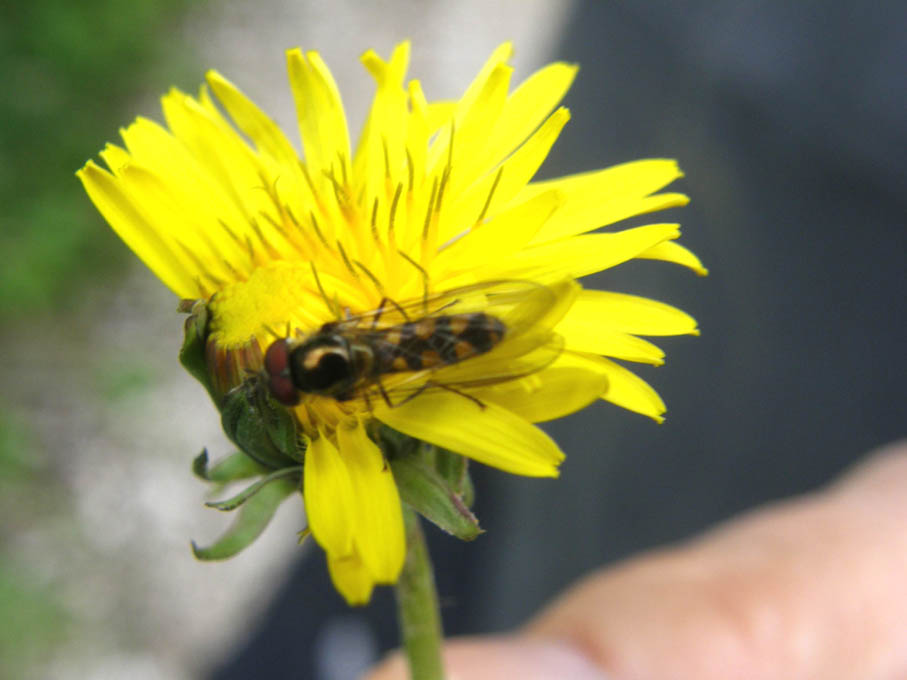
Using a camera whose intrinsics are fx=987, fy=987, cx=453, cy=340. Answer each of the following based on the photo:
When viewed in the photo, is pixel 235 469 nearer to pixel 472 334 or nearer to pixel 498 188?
pixel 472 334

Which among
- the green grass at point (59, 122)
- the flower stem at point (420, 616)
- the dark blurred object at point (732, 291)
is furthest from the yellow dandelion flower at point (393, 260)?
the green grass at point (59, 122)

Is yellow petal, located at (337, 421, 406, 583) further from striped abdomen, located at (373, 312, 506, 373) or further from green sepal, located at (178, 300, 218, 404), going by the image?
green sepal, located at (178, 300, 218, 404)

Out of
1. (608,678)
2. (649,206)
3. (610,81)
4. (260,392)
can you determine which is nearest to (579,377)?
(649,206)

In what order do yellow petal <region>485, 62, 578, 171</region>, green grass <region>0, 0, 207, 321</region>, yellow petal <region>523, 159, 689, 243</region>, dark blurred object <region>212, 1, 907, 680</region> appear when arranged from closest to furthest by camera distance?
yellow petal <region>523, 159, 689, 243</region> < yellow petal <region>485, 62, 578, 171</region> < dark blurred object <region>212, 1, 907, 680</region> < green grass <region>0, 0, 207, 321</region>

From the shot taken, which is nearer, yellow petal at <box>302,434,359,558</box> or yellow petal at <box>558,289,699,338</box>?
yellow petal at <box>302,434,359,558</box>

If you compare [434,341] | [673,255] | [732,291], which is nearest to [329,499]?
[434,341]

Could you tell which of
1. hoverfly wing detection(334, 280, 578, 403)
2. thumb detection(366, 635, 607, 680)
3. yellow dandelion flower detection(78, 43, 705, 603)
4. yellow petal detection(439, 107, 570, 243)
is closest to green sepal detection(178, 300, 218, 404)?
yellow dandelion flower detection(78, 43, 705, 603)

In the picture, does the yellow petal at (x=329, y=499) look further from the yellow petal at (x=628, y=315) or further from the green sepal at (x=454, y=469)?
the yellow petal at (x=628, y=315)
